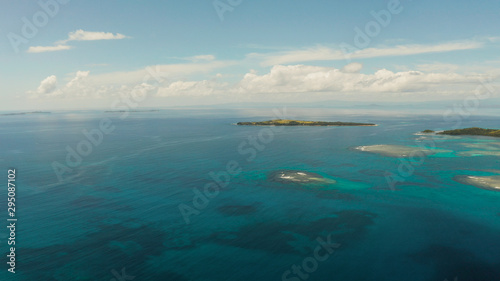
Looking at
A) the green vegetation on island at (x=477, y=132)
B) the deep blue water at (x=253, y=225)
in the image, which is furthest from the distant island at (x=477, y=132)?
the deep blue water at (x=253, y=225)

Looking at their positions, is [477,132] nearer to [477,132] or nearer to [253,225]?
[477,132]

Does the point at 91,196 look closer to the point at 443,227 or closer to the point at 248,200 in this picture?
the point at 248,200

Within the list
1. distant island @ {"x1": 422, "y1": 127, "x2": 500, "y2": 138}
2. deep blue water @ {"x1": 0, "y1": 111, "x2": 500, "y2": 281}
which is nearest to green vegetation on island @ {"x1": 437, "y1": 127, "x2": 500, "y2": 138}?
distant island @ {"x1": 422, "y1": 127, "x2": 500, "y2": 138}

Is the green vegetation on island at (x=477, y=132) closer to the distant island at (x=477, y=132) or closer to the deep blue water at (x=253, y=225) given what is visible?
the distant island at (x=477, y=132)

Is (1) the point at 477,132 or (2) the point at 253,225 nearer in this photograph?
(2) the point at 253,225

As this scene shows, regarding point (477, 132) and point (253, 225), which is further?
point (477, 132)

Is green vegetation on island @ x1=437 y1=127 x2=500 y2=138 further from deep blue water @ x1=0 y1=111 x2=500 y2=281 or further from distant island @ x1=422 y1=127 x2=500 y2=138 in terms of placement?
deep blue water @ x1=0 y1=111 x2=500 y2=281

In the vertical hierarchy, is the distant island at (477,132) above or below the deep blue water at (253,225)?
above

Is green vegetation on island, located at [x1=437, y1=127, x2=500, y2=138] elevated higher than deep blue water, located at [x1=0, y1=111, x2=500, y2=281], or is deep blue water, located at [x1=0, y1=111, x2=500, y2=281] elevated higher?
green vegetation on island, located at [x1=437, y1=127, x2=500, y2=138]

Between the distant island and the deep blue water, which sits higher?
the distant island

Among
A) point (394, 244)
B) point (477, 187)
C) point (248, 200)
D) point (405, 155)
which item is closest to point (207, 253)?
point (248, 200)

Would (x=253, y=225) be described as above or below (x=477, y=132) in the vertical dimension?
below

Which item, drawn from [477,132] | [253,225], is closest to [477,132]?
[477,132]

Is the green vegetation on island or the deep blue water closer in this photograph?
the deep blue water
